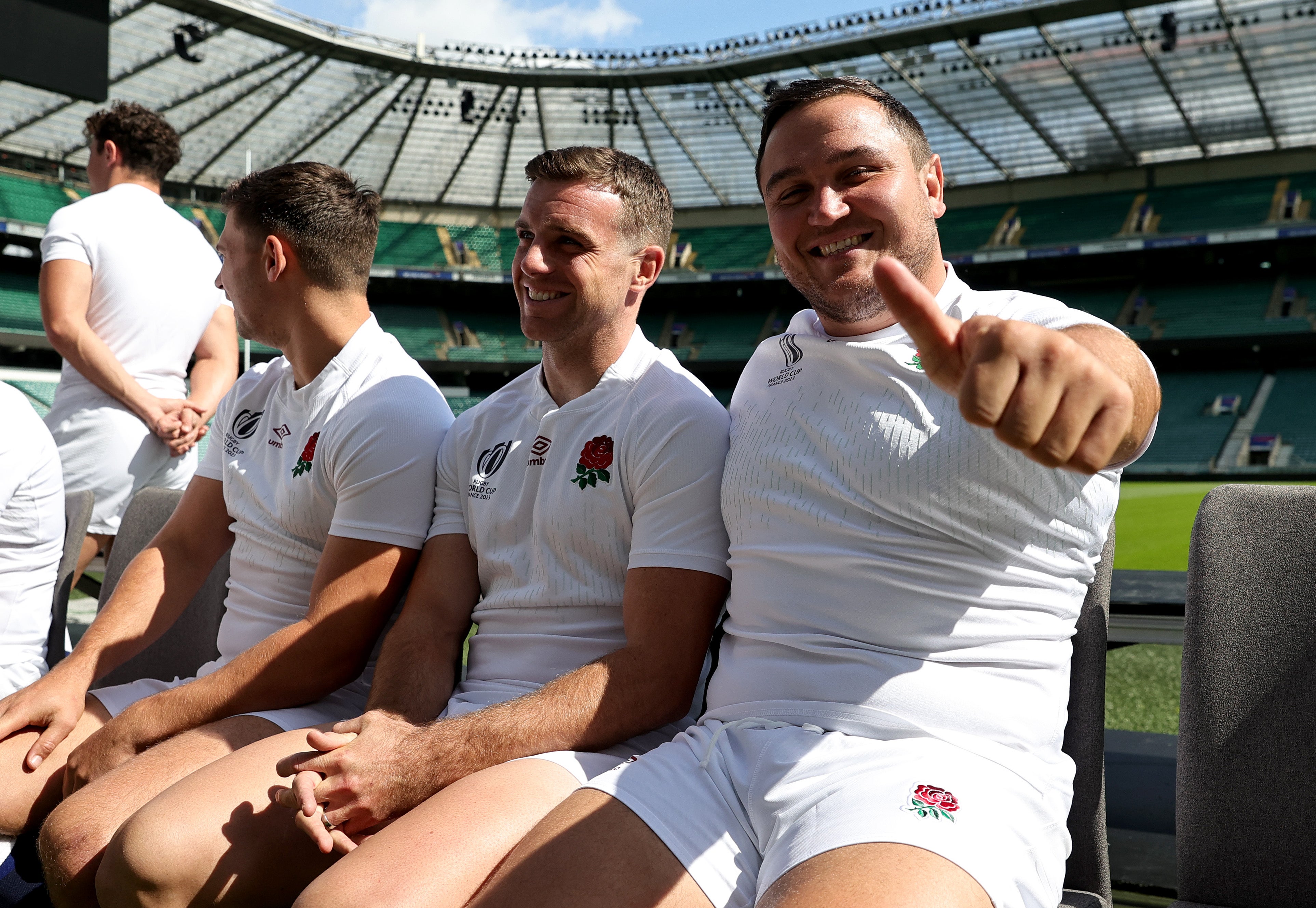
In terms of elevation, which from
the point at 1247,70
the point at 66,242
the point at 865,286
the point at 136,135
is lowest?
the point at 865,286

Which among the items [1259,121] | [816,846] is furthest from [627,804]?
[1259,121]

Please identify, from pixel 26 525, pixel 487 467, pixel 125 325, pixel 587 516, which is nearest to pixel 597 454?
pixel 587 516

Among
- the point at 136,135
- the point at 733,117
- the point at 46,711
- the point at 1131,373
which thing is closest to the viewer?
the point at 1131,373

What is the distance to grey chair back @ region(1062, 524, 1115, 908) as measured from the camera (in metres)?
1.92

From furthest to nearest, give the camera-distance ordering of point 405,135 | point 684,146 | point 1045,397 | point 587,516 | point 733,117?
point 684,146, point 405,135, point 733,117, point 587,516, point 1045,397

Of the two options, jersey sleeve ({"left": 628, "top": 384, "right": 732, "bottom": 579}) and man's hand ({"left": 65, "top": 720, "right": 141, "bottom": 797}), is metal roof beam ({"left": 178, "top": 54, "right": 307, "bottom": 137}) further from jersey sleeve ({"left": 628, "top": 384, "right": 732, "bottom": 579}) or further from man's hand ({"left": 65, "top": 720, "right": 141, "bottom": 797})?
jersey sleeve ({"left": 628, "top": 384, "right": 732, "bottom": 579})

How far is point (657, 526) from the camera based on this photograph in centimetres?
209

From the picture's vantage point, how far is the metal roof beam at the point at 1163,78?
76.2ft

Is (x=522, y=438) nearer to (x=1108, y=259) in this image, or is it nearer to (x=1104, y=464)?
(x=1104, y=464)

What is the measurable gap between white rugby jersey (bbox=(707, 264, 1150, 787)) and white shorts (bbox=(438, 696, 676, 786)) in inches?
9.1

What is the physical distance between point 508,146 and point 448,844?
3221 cm

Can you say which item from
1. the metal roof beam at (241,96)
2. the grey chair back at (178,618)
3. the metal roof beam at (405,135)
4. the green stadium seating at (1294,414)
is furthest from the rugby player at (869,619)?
the metal roof beam at (241,96)

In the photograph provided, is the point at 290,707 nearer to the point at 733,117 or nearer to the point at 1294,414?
the point at 733,117

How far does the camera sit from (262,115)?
2823 cm
